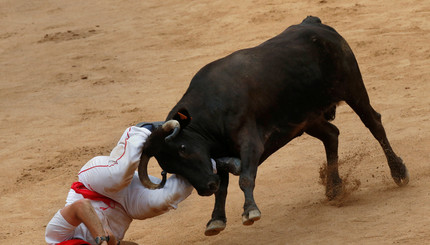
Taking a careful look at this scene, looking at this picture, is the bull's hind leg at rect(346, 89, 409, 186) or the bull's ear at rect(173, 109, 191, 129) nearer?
the bull's ear at rect(173, 109, 191, 129)

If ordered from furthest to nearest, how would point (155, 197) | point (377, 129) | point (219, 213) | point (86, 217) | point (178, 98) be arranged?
point (178, 98) < point (377, 129) < point (219, 213) < point (155, 197) < point (86, 217)

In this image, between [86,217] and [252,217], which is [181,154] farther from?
[86,217]

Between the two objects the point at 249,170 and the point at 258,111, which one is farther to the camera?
the point at 258,111

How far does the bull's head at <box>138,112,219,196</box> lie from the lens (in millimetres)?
5570

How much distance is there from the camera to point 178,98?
1060 cm

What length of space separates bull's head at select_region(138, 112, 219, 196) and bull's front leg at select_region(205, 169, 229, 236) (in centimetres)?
16

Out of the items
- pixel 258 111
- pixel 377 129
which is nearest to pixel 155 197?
pixel 258 111

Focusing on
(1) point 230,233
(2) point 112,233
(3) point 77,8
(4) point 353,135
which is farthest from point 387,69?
(3) point 77,8

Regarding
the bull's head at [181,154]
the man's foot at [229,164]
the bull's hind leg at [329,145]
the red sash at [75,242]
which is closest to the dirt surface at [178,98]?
the bull's hind leg at [329,145]

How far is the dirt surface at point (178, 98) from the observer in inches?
254

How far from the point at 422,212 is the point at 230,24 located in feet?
25.7

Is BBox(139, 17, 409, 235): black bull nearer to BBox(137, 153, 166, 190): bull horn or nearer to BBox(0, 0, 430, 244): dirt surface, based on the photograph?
BBox(137, 153, 166, 190): bull horn

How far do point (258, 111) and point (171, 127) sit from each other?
32.6 inches

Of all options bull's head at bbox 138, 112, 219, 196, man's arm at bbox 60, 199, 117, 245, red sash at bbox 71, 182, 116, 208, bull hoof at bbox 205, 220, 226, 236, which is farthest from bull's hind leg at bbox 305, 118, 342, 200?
man's arm at bbox 60, 199, 117, 245
